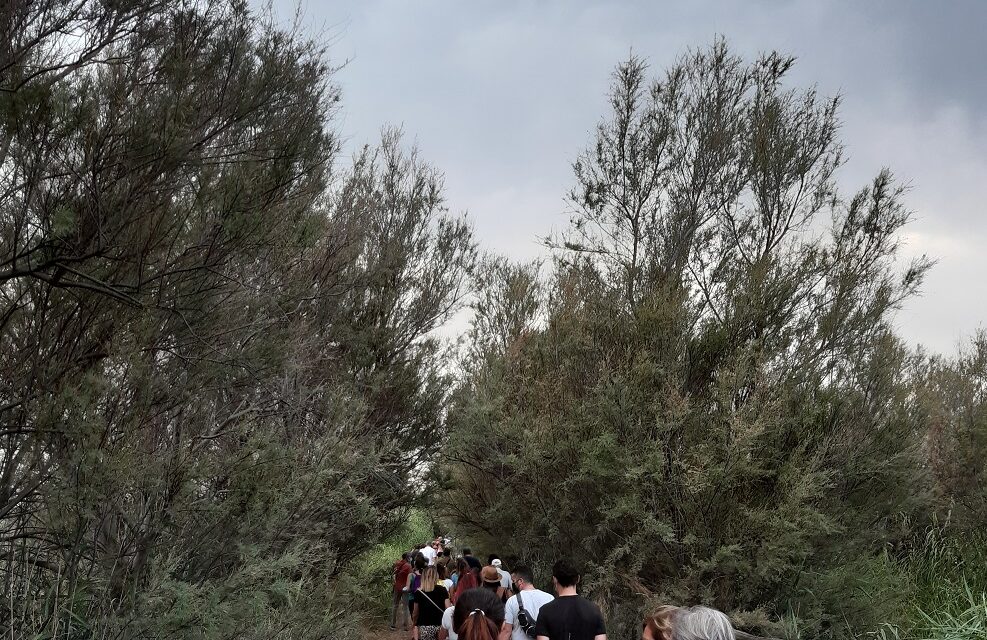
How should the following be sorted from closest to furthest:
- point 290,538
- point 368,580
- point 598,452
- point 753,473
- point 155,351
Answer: point 155,351, point 290,538, point 753,473, point 598,452, point 368,580

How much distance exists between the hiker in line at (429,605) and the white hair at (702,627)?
6206mm

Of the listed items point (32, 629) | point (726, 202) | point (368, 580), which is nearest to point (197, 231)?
point (32, 629)

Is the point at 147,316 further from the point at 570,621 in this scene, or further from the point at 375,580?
the point at 375,580

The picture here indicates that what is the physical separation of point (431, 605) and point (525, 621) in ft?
11.2

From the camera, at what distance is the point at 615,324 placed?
12992mm

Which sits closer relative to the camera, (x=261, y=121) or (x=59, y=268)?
(x=59, y=268)

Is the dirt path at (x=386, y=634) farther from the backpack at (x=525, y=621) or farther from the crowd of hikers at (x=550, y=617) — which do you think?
the backpack at (x=525, y=621)

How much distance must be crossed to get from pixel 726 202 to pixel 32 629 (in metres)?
11.9

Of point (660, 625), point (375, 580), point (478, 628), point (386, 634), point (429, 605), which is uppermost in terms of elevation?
point (660, 625)

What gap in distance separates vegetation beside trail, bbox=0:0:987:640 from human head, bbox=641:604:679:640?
12.6 feet

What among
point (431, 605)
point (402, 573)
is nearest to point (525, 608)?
point (431, 605)

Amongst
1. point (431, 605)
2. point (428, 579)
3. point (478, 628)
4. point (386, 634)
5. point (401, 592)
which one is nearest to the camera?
point (478, 628)

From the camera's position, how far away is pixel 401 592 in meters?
15.7

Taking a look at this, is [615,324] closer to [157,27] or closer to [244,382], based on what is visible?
[244,382]
